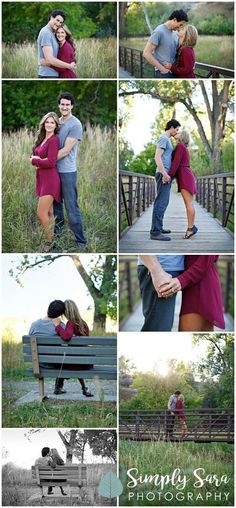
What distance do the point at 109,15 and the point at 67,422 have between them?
2.54 metres

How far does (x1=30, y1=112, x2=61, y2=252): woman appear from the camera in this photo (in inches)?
2058

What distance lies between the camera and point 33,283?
172 feet

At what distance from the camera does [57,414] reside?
172 ft

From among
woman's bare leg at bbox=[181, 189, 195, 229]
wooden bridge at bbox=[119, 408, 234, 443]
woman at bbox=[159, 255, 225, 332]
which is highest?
woman's bare leg at bbox=[181, 189, 195, 229]

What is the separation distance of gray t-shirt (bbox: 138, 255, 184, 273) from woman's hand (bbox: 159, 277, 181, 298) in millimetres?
75

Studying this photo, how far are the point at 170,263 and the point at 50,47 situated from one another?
153cm

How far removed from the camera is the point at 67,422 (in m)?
52.4

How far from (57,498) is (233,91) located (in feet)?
9.02

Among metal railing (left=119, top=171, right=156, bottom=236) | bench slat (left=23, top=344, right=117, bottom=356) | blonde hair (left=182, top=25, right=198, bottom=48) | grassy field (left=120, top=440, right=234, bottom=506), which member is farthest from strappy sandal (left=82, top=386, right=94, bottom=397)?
blonde hair (left=182, top=25, right=198, bottom=48)

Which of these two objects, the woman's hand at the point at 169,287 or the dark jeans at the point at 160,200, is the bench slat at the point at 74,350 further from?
the dark jeans at the point at 160,200

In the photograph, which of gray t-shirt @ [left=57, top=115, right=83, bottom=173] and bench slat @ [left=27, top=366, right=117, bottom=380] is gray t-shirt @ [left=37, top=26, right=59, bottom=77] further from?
bench slat @ [left=27, top=366, right=117, bottom=380]

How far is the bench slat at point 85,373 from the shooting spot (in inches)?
2061

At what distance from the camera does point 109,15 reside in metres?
52.4

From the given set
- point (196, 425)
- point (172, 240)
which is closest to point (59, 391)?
point (196, 425)
